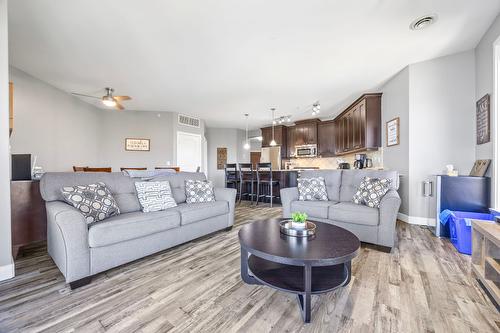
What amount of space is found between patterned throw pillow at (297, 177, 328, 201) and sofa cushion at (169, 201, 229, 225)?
120 cm

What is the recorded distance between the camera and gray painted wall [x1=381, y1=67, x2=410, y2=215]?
3764 millimetres

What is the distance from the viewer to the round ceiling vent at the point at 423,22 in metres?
2.51

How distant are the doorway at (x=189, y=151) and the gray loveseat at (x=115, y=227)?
158 inches

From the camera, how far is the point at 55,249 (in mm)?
2000

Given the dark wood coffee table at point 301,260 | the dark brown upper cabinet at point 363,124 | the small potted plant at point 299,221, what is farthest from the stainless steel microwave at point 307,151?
the small potted plant at point 299,221

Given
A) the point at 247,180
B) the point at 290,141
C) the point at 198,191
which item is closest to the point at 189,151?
the point at 247,180

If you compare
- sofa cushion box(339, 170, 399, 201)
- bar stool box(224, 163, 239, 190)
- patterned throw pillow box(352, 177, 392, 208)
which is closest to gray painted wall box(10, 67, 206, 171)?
bar stool box(224, 163, 239, 190)

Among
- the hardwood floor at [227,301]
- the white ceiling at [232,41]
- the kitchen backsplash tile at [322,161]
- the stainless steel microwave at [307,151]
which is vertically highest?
the white ceiling at [232,41]

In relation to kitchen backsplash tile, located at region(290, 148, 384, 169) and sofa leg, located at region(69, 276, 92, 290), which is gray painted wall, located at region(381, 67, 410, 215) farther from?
sofa leg, located at region(69, 276, 92, 290)

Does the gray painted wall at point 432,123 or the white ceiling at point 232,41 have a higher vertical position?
the white ceiling at point 232,41

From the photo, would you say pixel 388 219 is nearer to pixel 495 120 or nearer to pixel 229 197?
pixel 495 120

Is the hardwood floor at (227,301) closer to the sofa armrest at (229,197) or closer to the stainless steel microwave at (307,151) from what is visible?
the sofa armrest at (229,197)

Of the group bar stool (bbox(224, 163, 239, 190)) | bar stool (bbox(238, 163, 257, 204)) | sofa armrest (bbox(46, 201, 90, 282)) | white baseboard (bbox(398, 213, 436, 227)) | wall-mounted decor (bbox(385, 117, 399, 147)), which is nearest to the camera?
sofa armrest (bbox(46, 201, 90, 282))

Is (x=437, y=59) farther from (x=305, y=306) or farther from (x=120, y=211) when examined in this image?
(x=120, y=211)
